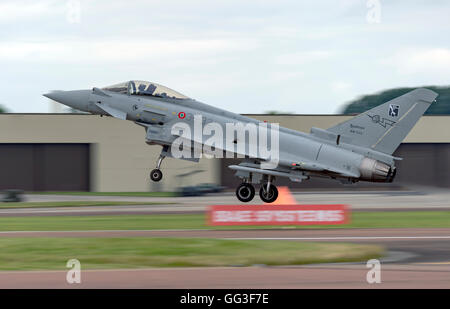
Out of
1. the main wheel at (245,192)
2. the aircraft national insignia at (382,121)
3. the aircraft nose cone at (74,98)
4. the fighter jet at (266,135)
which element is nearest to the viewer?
the fighter jet at (266,135)

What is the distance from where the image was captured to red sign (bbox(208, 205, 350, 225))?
1133 inches

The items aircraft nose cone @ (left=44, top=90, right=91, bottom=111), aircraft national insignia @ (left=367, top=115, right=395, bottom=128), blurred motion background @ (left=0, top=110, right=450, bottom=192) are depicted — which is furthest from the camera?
blurred motion background @ (left=0, top=110, right=450, bottom=192)

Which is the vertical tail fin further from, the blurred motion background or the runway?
the blurred motion background

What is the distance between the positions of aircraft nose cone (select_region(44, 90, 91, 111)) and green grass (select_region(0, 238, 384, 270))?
20.7 feet

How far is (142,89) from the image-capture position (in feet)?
92.1

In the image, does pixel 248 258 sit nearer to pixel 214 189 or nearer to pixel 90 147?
pixel 214 189

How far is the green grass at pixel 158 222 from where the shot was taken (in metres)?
29.6

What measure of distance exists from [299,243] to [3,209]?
2428 cm

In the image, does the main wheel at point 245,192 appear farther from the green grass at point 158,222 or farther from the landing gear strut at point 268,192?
the green grass at point 158,222

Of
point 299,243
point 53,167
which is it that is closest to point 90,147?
point 53,167

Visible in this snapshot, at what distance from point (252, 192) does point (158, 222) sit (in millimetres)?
5769

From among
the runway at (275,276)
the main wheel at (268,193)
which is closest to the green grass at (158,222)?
the main wheel at (268,193)

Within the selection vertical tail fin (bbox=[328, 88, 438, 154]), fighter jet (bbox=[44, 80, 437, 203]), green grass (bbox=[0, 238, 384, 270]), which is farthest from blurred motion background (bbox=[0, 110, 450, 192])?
green grass (bbox=[0, 238, 384, 270])

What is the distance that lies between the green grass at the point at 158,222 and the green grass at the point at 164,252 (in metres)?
5.72
